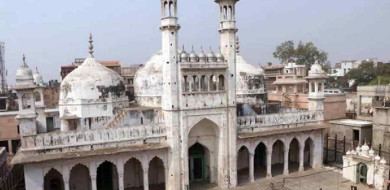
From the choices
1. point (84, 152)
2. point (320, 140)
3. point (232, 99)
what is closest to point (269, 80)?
point (320, 140)

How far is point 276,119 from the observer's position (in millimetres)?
18422

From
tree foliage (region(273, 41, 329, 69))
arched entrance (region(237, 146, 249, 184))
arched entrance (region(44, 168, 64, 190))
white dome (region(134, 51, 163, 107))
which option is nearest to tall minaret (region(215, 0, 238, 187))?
arched entrance (region(237, 146, 249, 184))

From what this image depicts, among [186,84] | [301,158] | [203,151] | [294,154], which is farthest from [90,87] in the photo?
[294,154]

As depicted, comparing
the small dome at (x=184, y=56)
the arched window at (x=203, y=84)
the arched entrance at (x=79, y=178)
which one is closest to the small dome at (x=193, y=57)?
the small dome at (x=184, y=56)

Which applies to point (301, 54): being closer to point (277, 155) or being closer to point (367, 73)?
point (367, 73)

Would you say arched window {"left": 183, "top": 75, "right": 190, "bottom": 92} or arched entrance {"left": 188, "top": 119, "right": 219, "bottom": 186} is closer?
arched window {"left": 183, "top": 75, "right": 190, "bottom": 92}

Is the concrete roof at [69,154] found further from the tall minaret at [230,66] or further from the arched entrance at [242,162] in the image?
the arched entrance at [242,162]

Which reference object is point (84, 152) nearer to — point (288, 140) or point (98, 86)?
point (98, 86)

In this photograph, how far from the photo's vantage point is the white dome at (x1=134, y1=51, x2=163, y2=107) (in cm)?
1895

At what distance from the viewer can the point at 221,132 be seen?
1647 cm

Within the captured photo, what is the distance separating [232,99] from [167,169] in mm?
4616

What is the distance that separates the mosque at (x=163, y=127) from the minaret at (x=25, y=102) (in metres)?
0.04

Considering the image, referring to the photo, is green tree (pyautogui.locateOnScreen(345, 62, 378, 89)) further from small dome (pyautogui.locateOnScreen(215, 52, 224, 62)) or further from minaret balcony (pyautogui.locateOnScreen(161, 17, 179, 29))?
minaret balcony (pyautogui.locateOnScreen(161, 17, 179, 29))

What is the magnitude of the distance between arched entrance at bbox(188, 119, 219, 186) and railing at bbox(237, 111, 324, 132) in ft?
5.12
